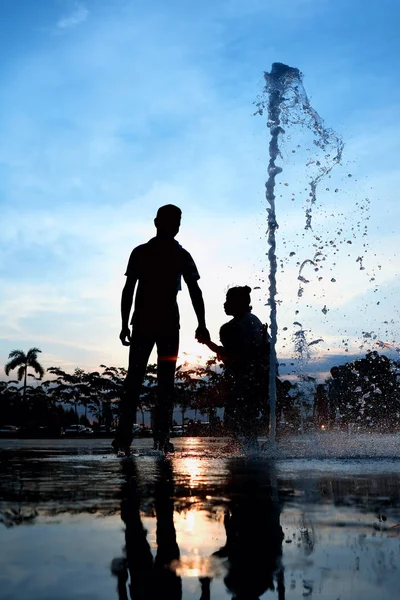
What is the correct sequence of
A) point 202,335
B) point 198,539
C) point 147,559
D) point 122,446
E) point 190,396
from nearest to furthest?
point 147,559, point 198,539, point 122,446, point 202,335, point 190,396

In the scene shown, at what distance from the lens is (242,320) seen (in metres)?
8.55

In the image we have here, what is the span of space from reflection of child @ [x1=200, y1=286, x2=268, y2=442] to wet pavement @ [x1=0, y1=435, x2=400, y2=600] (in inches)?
163

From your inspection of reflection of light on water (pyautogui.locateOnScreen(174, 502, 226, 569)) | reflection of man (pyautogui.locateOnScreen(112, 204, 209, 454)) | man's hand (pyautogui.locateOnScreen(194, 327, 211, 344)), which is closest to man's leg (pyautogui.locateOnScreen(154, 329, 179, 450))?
reflection of man (pyautogui.locateOnScreen(112, 204, 209, 454))

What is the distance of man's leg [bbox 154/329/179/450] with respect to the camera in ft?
23.5

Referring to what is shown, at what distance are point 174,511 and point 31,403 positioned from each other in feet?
346

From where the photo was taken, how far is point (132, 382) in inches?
283

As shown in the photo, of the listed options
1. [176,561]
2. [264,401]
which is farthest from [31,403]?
[176,561]

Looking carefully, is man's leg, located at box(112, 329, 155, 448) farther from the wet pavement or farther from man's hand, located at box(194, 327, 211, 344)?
the wet pavement

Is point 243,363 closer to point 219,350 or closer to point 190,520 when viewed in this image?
point 219,350

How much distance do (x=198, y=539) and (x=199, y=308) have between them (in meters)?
5.37

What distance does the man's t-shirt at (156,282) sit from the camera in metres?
7.12

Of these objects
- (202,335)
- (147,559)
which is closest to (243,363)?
(202,335)

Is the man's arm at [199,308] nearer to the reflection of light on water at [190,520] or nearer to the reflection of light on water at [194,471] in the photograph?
the reflection of light on water at [194,471]

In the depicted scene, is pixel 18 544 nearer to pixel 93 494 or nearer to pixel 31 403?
pixel 93 494
